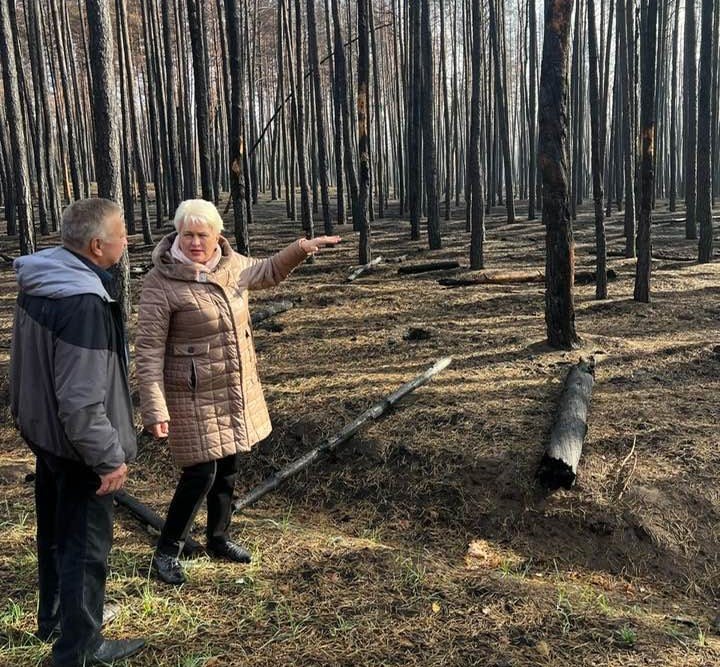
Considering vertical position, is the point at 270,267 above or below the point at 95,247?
below

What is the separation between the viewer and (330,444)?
4699mm

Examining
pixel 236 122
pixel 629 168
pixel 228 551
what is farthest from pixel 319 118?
pixel 228 551

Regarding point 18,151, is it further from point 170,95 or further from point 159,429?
point 159,429

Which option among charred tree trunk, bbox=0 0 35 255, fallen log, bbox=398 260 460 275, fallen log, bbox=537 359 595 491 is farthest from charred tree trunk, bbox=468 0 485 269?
charred tree trunk, bbox=0 0 35 255

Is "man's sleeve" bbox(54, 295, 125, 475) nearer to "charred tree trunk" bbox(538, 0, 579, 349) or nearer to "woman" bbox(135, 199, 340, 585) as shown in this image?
"woman" bbox(135, 199, 340, 585)

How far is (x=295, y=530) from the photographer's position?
385cm

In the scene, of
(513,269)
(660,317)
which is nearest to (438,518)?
(660,317)

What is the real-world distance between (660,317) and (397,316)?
2.96 metres

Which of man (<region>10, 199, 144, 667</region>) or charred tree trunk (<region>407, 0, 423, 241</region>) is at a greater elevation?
charred tree trunk (<region>407, 0, 423, 241</region>)

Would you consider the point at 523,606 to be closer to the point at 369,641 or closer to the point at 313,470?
the point at 369,641

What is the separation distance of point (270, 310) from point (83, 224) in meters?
5.66

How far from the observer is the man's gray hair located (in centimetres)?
223

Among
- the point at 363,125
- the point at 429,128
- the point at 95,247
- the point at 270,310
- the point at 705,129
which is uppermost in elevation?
the point at 429,128

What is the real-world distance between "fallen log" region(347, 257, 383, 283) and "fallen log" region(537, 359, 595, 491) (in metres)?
4.88
